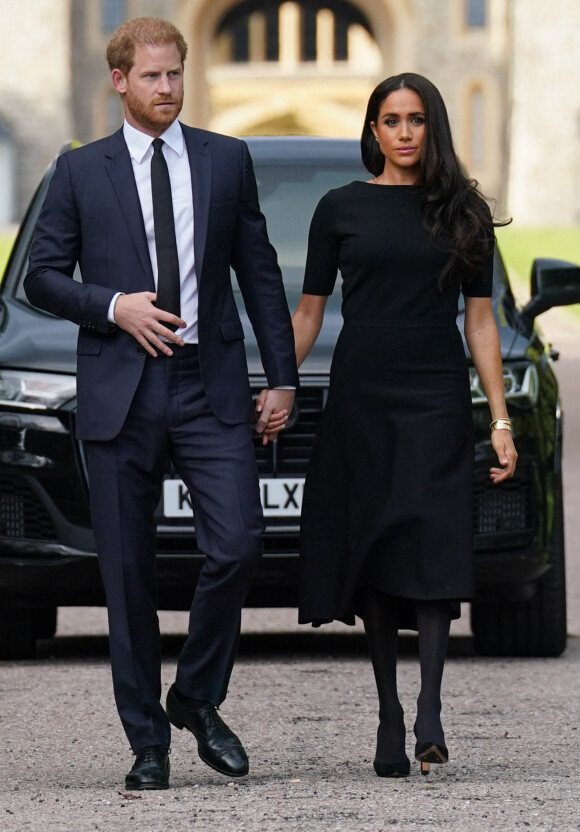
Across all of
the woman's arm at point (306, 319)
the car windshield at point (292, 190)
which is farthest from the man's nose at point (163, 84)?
the car windshield at point (292, 190)

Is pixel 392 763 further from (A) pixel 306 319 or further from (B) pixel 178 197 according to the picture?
(B) pixel 178 197

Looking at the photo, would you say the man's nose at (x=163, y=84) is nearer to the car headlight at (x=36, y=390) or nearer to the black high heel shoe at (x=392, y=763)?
the black high heel shoe at (x=392, y=763)

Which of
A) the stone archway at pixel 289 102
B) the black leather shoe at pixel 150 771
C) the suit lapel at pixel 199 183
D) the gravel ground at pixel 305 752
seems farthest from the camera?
the stone archway at pixel 289 102

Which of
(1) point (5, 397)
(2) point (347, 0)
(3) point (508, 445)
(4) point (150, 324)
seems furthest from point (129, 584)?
(2) point (347, 0)

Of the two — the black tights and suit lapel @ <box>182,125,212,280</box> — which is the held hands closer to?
the black tights

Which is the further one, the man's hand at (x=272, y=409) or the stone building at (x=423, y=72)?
the stone building at (x=423, y=72)

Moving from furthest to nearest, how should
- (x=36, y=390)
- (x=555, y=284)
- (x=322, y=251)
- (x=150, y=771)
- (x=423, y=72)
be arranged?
(x=423, y=72), (x=555, y=284), (x=36, y=390), (x=322, y=251), (x=150, y=771)

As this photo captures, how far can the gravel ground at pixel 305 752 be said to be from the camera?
414cm

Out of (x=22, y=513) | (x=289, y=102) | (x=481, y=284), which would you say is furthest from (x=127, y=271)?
(x=289, y=102)

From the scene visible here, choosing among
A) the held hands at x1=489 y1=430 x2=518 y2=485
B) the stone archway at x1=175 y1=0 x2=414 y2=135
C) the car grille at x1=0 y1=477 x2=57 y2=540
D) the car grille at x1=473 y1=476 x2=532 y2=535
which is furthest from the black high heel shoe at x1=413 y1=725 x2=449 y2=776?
the stone archway at x1=175 y1=0 x2=414 y2=135

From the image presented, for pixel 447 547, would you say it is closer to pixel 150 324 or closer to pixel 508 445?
pixel 508 445

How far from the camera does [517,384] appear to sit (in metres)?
6.29

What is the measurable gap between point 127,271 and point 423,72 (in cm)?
5468

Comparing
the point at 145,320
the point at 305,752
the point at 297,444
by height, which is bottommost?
the point at 305,752
